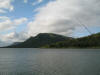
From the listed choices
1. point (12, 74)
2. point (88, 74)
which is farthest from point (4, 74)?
point (88, 74)

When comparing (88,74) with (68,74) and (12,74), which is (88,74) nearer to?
(68,74)

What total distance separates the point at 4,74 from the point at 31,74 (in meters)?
10.3

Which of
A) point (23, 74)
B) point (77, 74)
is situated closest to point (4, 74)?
point (23, 74)

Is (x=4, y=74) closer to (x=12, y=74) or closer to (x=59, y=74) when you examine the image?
(x=12, y=74)

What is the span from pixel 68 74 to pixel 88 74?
701cm

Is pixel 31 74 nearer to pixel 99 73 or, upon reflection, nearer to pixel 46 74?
pixel 46 74

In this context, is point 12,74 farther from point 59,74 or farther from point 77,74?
point 77,74

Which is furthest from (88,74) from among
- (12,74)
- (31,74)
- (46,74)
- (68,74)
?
(12,74)

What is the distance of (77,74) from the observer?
4888 centimetres

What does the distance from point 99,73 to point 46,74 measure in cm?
1904

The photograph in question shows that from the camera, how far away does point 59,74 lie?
1934 inches

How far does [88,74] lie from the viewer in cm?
4869

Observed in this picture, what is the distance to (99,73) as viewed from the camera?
163 ft

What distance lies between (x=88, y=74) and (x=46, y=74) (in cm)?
1488
